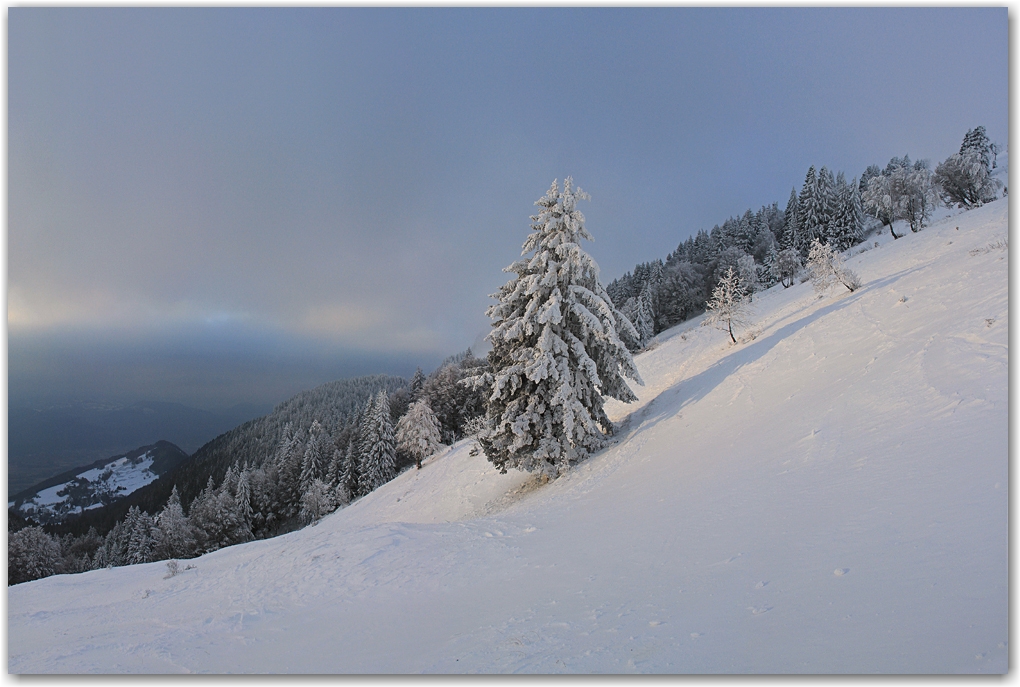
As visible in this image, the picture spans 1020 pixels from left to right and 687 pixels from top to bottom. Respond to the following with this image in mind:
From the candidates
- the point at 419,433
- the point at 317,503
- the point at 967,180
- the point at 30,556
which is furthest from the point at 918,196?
the point at 30,556

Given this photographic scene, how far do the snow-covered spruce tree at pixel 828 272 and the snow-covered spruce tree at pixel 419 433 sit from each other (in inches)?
1362

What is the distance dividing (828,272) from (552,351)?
22339 millimetres

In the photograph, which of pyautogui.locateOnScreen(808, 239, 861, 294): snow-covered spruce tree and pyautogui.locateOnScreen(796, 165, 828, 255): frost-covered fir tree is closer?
pyautogui.locateOnScreen(808, 239, 861, 294): snow-covered spruce tree

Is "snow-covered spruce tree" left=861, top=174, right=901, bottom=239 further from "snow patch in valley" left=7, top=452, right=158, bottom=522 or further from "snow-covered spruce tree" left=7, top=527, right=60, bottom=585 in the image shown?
"snow patch in valley" left=7, top=452, right=158, bottom=522

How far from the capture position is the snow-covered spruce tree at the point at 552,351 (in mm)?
15227

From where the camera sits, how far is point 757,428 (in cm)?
1085

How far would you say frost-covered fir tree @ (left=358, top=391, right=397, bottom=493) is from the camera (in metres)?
46.6

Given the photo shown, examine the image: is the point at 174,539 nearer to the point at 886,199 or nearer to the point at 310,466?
the point at 310,466

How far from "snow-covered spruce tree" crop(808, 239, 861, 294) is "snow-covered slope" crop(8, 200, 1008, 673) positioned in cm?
1142

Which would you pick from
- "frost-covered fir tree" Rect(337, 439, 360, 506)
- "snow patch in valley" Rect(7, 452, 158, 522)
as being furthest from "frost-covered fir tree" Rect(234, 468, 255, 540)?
"snow patch in valley" Rect(7, 452, 158, 522)

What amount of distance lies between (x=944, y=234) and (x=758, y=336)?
63.5 feet

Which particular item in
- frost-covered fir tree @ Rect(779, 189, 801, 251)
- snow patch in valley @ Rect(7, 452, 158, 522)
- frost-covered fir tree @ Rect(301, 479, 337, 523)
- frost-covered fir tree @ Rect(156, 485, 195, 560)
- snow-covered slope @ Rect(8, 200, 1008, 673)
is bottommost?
frost-covered fir tree @ Rect(301, 479, 337, 523)

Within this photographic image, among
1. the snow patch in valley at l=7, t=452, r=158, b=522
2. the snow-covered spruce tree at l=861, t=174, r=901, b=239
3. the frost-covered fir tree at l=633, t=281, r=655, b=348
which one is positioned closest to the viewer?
the snow-covered spruce tree at l=861, t=174, r=901, b=239

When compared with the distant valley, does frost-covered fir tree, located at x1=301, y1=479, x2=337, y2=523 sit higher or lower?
lower
